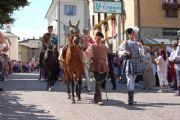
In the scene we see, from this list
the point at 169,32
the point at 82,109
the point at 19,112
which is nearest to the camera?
the point at 19,112

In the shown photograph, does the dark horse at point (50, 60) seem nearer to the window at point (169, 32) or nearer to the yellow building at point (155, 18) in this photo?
the yellow building at point (155, 18)

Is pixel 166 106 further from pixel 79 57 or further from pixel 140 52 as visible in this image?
pixel 79 57

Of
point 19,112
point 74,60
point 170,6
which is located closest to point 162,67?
point 74,60

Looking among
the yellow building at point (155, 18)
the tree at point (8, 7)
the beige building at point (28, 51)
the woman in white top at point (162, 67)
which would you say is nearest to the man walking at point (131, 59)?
the woman in white top at point (162, 67)

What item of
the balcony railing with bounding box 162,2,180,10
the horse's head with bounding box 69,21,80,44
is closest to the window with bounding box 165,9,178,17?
the balcony railing with bounding box 162,2,180,10

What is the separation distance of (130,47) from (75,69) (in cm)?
204

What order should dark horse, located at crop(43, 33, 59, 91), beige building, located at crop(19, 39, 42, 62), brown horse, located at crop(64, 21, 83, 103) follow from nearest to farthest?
brown horse, located at crop(64, 21, 83, 103) < dark horse, located at crop(43, 33, 59, 91) < beige building, located at crop(19, 39, 42, 62)

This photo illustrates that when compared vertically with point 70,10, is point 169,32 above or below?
below

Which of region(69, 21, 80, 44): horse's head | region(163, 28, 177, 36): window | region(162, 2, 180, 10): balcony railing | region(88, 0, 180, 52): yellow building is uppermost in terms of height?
region(162, 2, 180, 10): balcony railing

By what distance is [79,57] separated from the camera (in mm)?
14992

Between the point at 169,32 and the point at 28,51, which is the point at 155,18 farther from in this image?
the point at 28,51

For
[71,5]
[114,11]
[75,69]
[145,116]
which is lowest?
[145,116]

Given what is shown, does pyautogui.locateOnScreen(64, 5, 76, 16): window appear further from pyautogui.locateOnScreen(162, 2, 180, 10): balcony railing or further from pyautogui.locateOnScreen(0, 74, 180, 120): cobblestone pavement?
pyautogui.locateOnScreen(0, 74, 180, 120): cobblestone pavement

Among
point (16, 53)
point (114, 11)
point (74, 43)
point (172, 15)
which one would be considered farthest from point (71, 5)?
point (74, 43)
